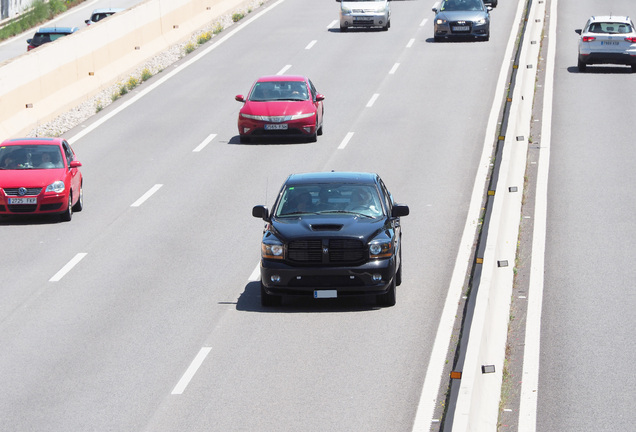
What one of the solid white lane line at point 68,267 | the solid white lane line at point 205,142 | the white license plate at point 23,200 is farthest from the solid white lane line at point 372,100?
the solid white lane line at point 68,267

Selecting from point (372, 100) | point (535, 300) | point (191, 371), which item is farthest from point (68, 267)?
point (372, 100)

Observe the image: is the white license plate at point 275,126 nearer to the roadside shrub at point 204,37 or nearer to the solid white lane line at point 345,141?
the solid white lane line at point 345,141


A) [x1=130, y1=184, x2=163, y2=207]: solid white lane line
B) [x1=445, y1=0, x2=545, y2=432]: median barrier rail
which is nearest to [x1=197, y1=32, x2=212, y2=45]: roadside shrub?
[x1=445, y1=0, x2=545, y2=432]: median barrier rail

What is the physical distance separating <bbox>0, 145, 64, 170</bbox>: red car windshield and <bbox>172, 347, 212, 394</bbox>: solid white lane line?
9.79 meters

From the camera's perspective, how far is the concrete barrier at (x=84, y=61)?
28.9 meters

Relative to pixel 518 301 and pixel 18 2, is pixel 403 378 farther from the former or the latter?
pixel 18 2

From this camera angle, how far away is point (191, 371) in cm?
1230

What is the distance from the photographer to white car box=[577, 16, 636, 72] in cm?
3675

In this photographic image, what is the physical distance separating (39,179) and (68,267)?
164 inches

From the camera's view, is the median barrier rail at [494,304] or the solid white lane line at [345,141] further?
the solid white lane line at [345,141]

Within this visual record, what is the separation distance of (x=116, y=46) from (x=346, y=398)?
26.5 m

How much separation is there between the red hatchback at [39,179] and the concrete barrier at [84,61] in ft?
18.0

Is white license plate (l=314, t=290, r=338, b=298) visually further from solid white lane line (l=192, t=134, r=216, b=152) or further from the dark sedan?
solid white lane line (l=192, t=134, r=216, b=152)

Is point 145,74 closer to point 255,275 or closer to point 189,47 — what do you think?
point 189,47
